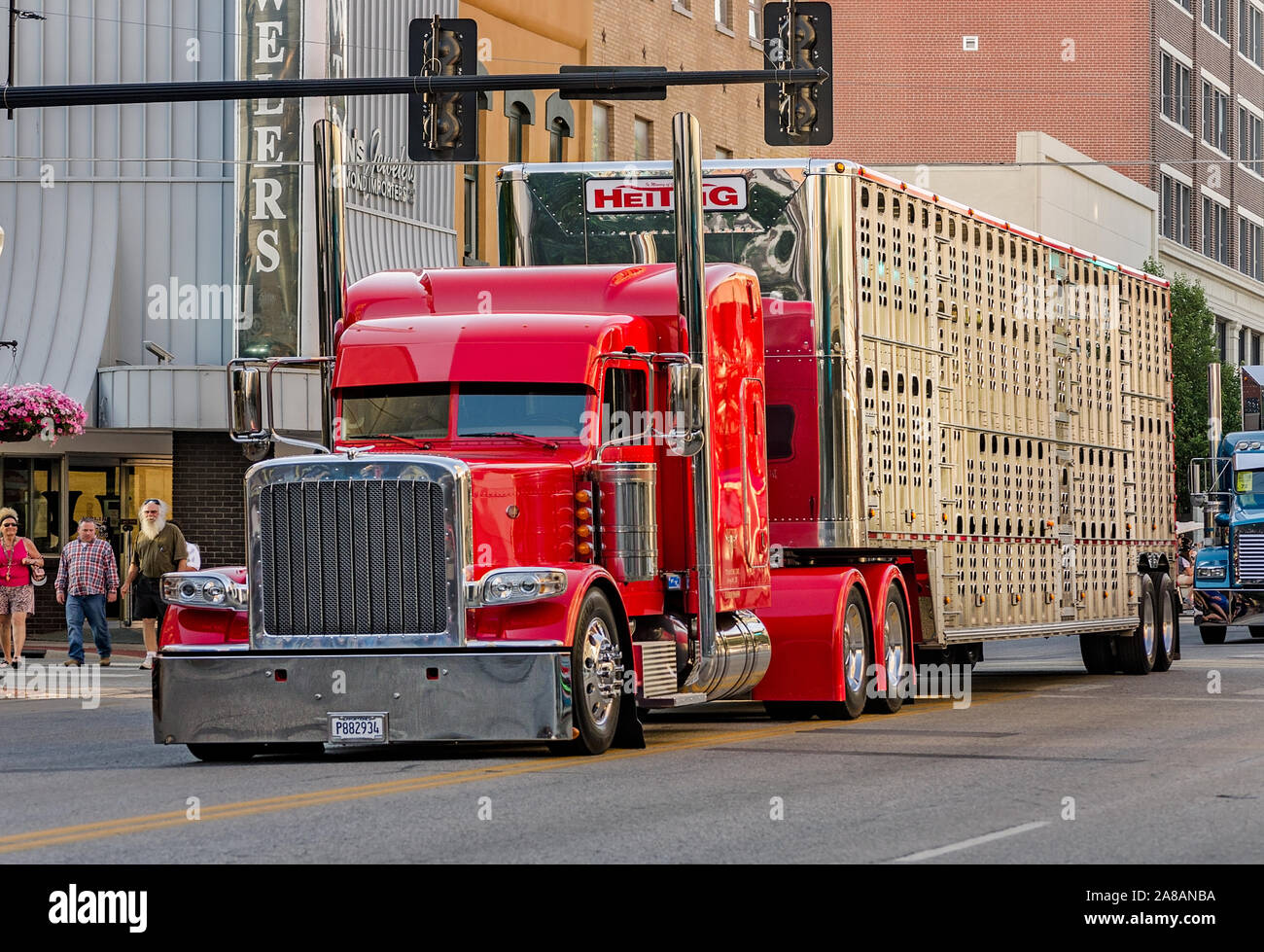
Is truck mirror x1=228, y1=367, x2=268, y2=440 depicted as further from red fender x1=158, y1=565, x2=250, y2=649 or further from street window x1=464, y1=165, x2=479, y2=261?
street window x1=464, y1=165, x2=479, y2=261

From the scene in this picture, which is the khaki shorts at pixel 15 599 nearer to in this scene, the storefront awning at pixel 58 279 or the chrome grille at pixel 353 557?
the storefront awning at pixel 58 279

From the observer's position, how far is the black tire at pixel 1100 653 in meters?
26.1

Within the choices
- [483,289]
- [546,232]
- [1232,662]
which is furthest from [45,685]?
[1232,662]

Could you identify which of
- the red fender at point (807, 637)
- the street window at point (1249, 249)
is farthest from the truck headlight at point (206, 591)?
the street window at point (1249, 249)

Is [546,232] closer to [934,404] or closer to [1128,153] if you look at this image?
[934,404]

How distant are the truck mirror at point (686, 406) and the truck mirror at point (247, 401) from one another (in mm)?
2728

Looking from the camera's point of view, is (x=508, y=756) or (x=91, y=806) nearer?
(x=91, y=806)

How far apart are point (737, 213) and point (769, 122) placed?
2.23 m

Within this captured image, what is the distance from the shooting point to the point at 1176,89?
77.8 m

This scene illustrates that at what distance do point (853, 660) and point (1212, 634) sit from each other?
21609 millimetres

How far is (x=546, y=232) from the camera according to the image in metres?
18.9

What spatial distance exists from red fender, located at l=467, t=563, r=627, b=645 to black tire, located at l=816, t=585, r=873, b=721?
4.62m

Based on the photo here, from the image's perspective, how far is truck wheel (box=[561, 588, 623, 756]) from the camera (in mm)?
14070

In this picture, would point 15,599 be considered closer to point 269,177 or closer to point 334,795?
point 269,177
